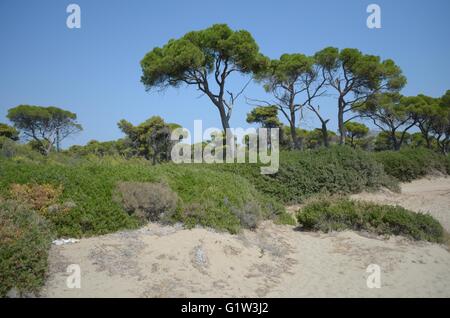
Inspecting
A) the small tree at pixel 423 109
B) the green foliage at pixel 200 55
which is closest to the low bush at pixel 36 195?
the green foliage at pixel 200 55

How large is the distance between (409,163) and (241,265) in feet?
45.7

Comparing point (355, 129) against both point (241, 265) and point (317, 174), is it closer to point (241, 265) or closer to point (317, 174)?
point (317, 174)

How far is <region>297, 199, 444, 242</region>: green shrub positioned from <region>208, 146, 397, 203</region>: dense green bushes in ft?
8.15

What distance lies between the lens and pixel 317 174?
45.9 feet

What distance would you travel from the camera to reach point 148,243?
752 centimetres

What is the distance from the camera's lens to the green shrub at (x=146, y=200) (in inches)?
330

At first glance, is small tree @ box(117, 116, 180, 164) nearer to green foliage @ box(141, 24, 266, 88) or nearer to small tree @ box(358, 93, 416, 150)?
green foliage @ box(141, 24, 266, 88)

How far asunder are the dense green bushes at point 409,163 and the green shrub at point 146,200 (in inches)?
469

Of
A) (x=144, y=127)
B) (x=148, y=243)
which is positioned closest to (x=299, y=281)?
(x=148, y=243)

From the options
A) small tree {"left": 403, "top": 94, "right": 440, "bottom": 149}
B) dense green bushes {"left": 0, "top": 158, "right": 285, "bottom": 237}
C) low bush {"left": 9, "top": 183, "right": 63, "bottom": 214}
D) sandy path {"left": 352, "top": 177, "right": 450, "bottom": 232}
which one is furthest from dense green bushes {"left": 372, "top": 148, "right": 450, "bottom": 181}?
small tree {"left": 403, "top": 94, "right": 440, "bottom": 149}

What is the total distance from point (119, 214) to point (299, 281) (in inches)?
135

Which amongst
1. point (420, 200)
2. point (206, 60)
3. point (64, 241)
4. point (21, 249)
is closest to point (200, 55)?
point (206, 60)

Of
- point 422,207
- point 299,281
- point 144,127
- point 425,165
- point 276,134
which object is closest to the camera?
point 299,281
